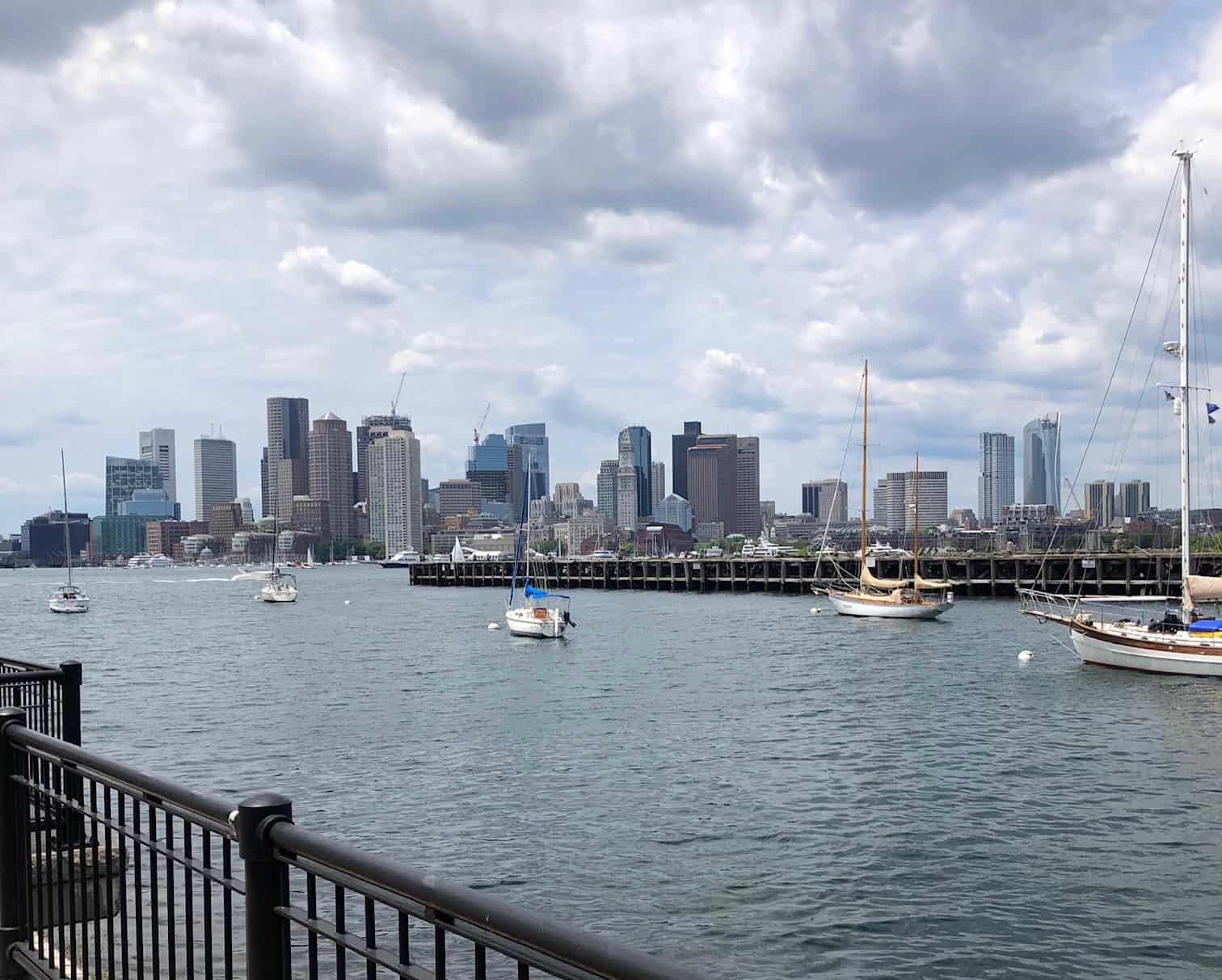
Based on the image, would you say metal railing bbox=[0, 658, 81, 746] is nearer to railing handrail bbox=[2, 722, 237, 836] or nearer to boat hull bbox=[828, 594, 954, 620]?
railing handrail bbox=[2, 722, 237, 836]

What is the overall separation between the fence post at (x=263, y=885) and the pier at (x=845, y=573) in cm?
8103

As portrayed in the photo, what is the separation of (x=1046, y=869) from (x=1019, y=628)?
54318mm

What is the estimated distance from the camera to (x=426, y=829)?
2161 centimetres

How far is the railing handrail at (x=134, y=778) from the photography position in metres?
4.56

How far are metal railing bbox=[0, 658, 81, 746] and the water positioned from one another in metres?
6.79

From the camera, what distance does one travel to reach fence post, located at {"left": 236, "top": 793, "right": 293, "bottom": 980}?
423 centimetres

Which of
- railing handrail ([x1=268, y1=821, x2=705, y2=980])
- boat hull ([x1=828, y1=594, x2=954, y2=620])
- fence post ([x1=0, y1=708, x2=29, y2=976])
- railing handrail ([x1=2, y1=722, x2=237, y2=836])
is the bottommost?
boat hull ([x1=828, y1=594, x2=954, y2=620])

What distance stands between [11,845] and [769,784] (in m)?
20.5

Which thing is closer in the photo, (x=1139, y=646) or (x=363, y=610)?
(x=1139, y=646)

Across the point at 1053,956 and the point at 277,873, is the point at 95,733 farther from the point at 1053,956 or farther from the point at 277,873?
the point at 277,873

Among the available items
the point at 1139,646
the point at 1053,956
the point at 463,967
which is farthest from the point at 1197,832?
the point at 1139,646

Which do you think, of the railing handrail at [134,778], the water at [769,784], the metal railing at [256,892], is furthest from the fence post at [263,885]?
the water at [769,784]

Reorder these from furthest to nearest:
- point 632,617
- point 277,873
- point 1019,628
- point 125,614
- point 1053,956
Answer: point 125,614 → point 632,617 → point 1019,628 → point 1053,956 → point 277,873

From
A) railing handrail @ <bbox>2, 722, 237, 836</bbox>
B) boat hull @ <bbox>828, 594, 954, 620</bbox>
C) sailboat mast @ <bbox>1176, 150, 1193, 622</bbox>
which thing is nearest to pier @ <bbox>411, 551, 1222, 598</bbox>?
boat hull @ <bbox>828, 594, 954, 620</bbox>
